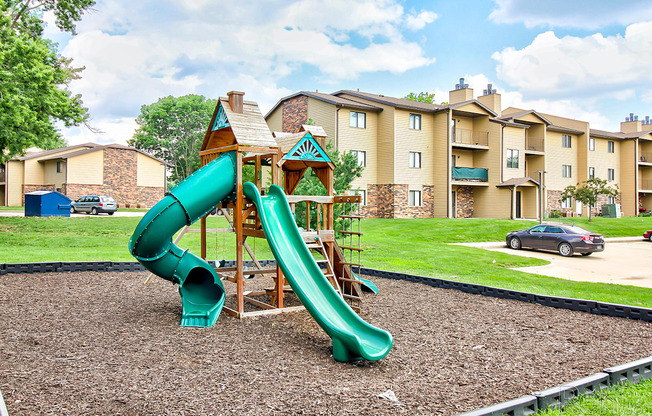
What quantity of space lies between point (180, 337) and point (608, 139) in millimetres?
53762

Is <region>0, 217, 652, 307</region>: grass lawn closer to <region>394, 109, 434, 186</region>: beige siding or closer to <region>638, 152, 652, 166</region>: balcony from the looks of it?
<region>394, 109, 434, 186</region>: beige siding

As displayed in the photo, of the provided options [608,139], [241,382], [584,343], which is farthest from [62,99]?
[608,139]

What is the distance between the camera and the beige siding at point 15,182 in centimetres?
4975

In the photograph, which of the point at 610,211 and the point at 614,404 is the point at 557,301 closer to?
the point at 614,404

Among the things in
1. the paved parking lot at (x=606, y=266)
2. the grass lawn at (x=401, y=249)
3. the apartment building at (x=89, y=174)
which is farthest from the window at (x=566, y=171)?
the apartment building at (x=89, y=174)

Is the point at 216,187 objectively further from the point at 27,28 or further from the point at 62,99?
the point at 27,28

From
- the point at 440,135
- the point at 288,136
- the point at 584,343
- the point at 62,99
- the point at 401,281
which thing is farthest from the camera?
the point at 440,135

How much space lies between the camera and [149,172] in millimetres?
51875

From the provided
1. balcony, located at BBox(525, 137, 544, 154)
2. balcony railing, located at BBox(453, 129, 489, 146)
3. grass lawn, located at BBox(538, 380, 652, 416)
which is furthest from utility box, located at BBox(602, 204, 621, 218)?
grass lawn, located at BBox(538, 380, 652, 416)

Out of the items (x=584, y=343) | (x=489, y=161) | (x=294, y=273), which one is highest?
(x=489, y=161)

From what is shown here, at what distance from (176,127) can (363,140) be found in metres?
38.1

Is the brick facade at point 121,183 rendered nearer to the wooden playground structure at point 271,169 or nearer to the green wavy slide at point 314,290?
the wooden playground structure at point 271,169

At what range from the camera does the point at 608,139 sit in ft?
164

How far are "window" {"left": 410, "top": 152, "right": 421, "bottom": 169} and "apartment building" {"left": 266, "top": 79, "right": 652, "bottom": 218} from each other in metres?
0.08
